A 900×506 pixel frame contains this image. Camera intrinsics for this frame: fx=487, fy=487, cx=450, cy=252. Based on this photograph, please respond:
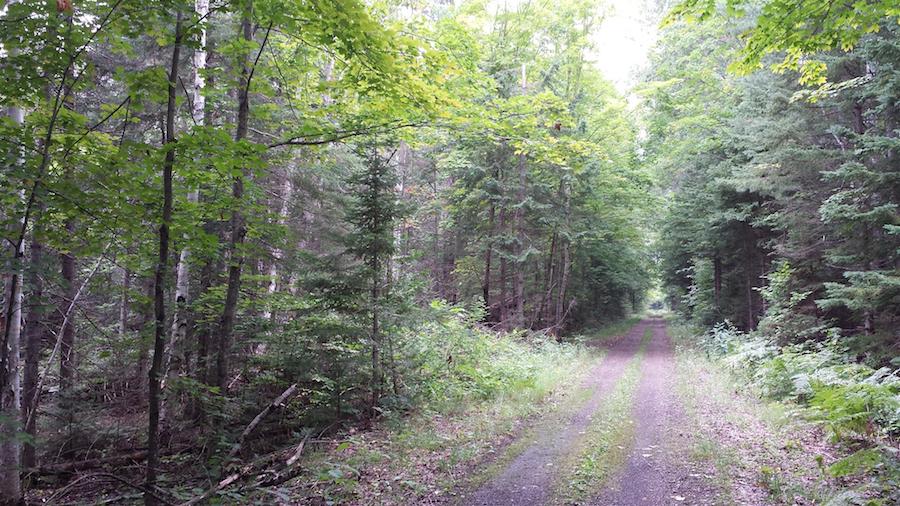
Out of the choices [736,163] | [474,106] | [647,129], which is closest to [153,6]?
[474,106]

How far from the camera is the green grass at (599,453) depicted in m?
6.16

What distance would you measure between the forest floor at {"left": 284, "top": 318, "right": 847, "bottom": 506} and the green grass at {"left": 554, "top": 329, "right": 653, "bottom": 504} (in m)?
0.02

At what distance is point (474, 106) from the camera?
25.7 feet

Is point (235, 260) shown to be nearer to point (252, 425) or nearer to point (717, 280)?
point (252, 425)

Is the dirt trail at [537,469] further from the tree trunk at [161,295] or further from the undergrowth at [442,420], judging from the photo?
the tree trunk at [161,295]

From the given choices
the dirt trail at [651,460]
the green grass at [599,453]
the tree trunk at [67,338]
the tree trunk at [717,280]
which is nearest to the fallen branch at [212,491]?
the green grass at [599,453]

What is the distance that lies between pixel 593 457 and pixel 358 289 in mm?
5011

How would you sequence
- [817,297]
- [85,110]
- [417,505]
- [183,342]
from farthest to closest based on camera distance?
[817,297]
[85,110]
[183,342]
[417,505]

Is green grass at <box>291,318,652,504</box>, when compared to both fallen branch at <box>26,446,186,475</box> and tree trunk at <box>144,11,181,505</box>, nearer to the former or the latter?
tree trunk at <box>144,11,181,505</box>

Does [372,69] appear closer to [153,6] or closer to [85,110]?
[153,6]

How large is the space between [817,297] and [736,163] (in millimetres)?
6540

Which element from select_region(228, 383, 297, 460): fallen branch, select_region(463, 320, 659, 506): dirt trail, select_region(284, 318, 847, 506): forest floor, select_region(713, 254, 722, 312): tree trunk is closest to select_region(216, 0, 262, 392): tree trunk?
select_region(228, 383, 297, 460): fallen branch

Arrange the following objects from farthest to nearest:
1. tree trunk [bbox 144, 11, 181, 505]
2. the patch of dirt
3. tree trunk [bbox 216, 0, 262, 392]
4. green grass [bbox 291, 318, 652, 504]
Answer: tree trunk [bbox 216, 0, 262, 392], green grass [bbox 291, 318, 652, 504], the patch of dirt, tree trunk [bbox 144, 11, 181, 505]

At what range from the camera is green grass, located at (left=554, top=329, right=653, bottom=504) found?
20.2 ft
